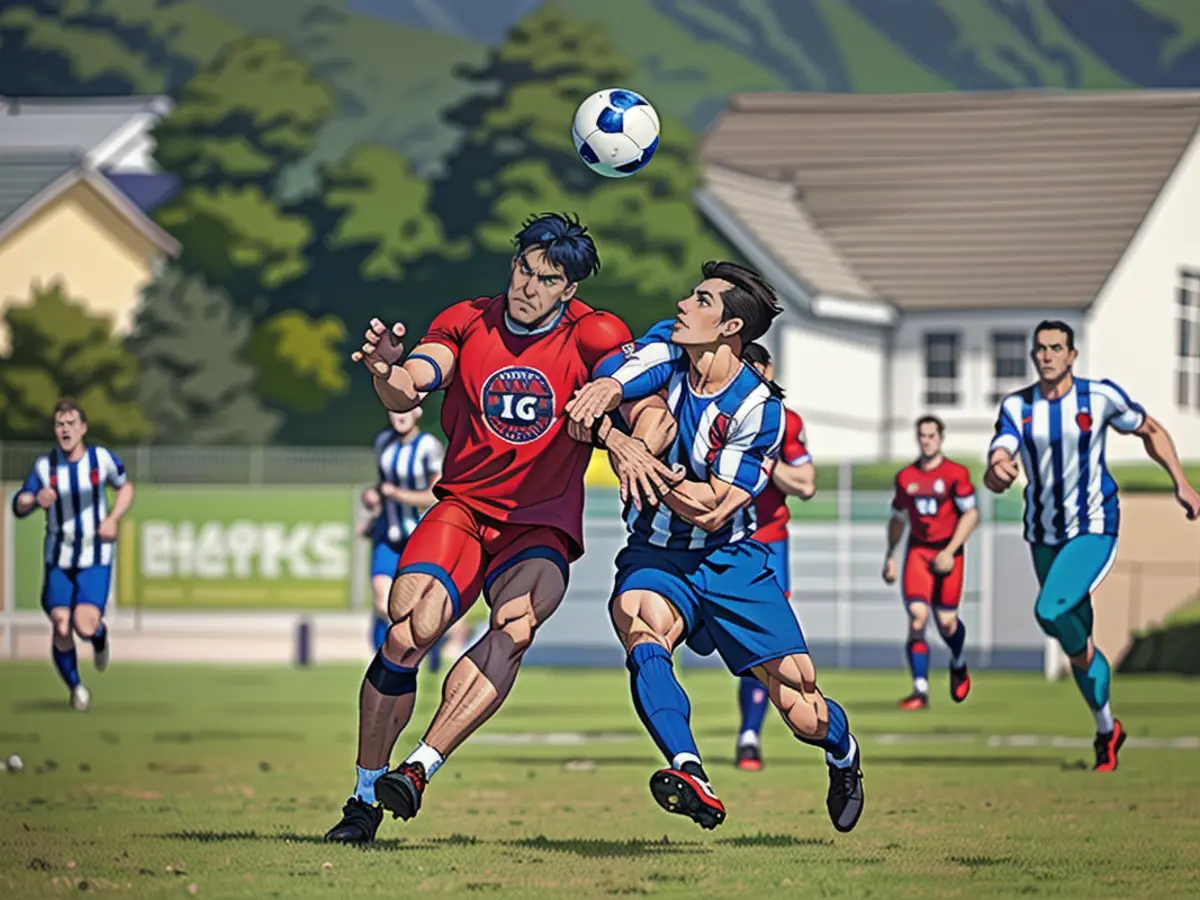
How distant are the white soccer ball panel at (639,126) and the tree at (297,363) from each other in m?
38.7

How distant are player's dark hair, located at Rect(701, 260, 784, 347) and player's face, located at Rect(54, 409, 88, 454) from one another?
8004 millimetres

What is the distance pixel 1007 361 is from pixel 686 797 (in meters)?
37.8

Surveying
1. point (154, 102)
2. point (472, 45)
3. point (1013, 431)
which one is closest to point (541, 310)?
point (1013, 431)

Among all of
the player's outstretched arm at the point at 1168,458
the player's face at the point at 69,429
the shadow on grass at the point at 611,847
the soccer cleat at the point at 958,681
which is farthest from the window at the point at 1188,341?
the shadow on grass at the point at 611,847

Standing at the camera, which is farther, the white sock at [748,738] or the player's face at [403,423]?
the player's face at [403,423]

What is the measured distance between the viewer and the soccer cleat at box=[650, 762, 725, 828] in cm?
814

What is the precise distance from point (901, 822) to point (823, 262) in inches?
1417

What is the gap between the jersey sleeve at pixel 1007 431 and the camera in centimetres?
1209

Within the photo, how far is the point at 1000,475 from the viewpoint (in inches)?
449

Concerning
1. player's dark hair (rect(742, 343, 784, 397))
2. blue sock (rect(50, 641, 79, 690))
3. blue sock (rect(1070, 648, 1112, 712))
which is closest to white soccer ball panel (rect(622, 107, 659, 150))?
player's dark hair (rect(742, 343, 784, 397))

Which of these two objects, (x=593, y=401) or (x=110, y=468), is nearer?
(x=593, y=401)

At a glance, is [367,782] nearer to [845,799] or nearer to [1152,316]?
[845,799]

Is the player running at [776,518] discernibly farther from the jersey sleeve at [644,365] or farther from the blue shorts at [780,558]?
the jersey sleeve at [644,365]

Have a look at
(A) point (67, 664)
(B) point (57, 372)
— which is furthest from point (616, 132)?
(B) point (57, 372)
